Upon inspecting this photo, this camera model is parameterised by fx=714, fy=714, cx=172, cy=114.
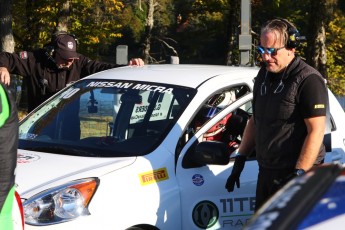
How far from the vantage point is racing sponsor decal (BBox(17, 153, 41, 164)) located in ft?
15.0

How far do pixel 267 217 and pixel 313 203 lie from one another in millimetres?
134

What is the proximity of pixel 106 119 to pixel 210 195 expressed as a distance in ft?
3.64

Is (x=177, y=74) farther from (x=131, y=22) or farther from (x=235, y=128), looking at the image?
(x=131, y=22)

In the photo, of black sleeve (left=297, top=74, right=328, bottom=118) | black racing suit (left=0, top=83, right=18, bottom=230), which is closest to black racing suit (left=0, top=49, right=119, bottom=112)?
black sleeve (left=297, top=74, right=328, bottom=118)

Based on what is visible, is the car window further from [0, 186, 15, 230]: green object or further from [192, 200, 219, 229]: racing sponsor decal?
[0, 186, 15, 230]: green object

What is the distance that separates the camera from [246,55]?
11.4 metres

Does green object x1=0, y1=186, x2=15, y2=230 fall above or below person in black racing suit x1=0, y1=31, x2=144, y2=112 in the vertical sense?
below

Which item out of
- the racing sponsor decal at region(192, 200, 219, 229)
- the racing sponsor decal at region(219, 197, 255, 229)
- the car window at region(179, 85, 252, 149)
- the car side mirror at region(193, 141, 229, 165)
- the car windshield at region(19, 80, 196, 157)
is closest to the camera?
the car side mirror at region(193, 141, 229, 165)

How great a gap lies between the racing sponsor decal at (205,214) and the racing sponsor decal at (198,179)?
0.12 m

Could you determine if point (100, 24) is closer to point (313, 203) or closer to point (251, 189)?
point (251, 189)

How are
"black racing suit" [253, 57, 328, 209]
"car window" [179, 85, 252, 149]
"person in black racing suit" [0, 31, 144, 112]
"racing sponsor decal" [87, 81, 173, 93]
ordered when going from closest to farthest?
"black racing suit" [253, 57, 328, 209]
"car window" [179, 85, 252, 149]
"racing sponsor decal" [87, 81, 173, 93]
"person in black racing suit" [0, 31, 144, 112]

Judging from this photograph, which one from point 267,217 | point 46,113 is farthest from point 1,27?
point 267,217

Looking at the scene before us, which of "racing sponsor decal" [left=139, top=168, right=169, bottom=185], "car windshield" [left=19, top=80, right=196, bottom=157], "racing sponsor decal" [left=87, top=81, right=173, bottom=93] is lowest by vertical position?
"racing sponsor decal" [left=139, top=168, right=169, bottom=185]

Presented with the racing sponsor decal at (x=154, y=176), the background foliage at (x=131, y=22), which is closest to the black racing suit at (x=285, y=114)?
the racing sponsor decal at (x=154, y=176)
